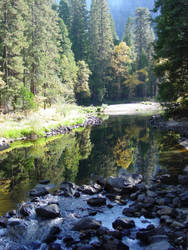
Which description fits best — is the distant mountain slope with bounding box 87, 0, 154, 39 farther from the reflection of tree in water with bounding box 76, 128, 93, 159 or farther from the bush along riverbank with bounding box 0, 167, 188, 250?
the bush along riverbank with bounding box 0, 167, 188, 250

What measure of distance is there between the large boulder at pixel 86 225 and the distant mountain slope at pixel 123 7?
169368 mm

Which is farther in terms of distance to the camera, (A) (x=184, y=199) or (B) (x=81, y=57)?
(B) (x=81, y=57)

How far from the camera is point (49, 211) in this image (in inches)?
234

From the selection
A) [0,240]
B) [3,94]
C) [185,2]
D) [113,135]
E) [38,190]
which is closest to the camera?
[0,240]

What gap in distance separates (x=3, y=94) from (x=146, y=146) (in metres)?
13.8

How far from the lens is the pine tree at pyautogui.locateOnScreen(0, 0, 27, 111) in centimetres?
2231

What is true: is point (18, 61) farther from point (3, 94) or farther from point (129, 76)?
point (129, 76)

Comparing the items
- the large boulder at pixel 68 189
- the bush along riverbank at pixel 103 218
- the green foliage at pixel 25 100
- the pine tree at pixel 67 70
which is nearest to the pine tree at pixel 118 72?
the pine tree at pixel 67 70

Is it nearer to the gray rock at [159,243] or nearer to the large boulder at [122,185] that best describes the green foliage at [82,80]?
the large boulder at [122,185]

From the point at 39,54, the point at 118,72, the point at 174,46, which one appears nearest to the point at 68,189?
the point at 174,46

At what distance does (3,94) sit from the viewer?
22.2 m

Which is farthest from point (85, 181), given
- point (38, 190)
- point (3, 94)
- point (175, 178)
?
point (3, 94)

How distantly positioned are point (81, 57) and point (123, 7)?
13961 cm

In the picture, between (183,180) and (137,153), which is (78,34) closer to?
(137,153)
